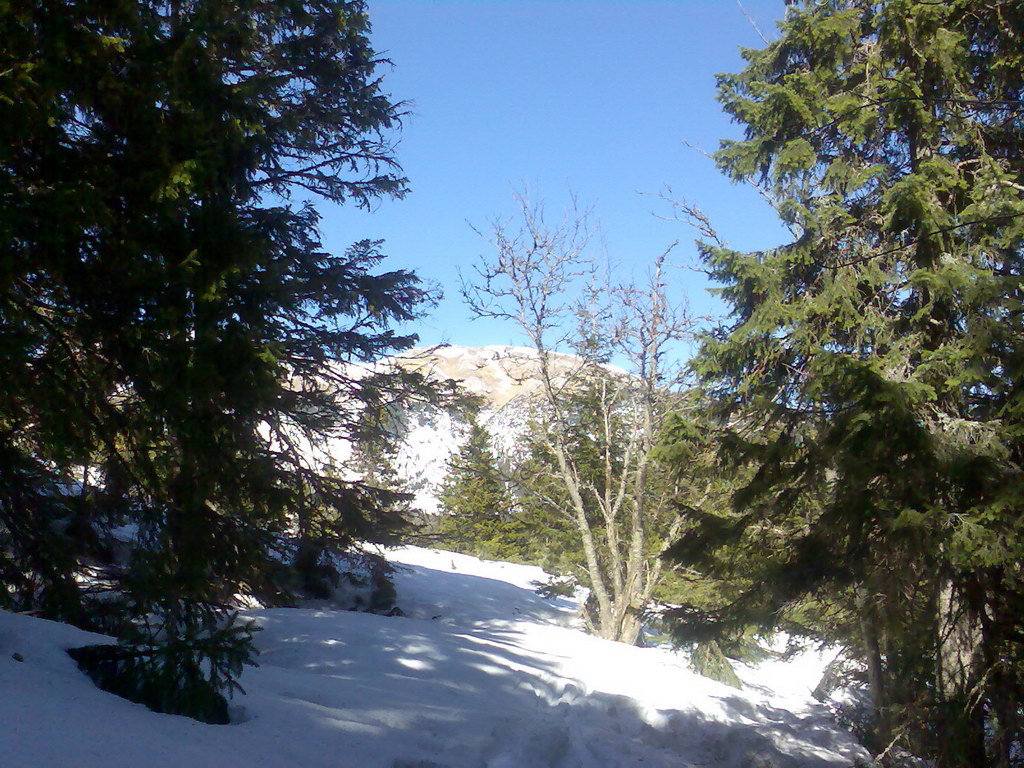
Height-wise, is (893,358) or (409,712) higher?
(893,358)

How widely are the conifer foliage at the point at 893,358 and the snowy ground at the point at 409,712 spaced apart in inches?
47.6

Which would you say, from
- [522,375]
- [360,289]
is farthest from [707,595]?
[360,289]

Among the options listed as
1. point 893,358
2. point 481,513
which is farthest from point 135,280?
point 481,513

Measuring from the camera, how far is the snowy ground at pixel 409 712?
134 inches

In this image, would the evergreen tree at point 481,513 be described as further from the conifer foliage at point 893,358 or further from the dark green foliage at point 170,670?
the dark green foliage at point 170,670

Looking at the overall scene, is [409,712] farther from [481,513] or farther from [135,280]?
[481,513]

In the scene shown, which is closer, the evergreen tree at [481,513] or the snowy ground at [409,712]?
the snowy ground at [409,712]

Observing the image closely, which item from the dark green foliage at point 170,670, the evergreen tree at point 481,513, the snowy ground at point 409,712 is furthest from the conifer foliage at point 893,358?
the evergreen tree at point 481,513

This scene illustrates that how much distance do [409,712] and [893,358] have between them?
5249mm

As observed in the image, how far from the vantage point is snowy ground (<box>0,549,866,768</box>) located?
3.40 meters

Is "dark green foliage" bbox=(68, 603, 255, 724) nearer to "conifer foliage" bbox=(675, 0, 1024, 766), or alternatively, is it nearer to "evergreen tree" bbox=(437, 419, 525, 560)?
"conifer foliage" bbox=(675, 0, 1024, 766)

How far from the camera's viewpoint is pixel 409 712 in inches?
203

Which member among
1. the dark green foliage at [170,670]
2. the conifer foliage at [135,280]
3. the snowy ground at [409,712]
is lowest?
the snowy ground at [409,712]

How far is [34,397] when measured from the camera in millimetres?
4418
